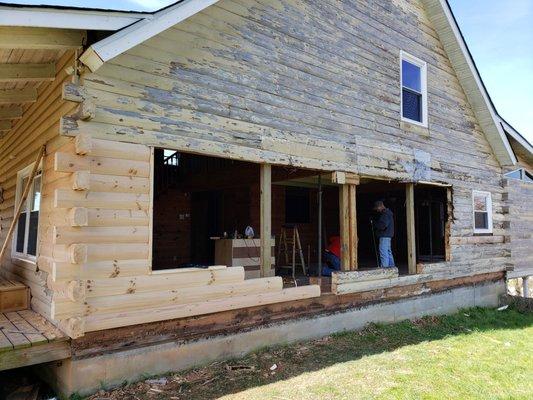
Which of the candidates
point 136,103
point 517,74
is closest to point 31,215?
point 136,103

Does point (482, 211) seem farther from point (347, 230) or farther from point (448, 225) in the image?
point (347, 230)

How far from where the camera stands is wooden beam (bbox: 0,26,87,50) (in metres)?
4.75

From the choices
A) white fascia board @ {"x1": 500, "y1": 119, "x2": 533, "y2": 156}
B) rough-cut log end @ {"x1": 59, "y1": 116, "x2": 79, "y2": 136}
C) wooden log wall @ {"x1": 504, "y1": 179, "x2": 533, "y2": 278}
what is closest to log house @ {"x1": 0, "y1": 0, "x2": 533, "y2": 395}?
rough-cut log end @ {"x1": 59, "y1": 116, "x2": 79, "y2": 136}

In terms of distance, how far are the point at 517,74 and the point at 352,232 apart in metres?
13.6

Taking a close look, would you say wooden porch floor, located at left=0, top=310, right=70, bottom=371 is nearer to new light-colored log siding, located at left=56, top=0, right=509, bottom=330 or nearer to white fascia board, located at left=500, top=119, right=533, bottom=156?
new light-colored log siding, located at left=56, top=0, right=509, bottom=330

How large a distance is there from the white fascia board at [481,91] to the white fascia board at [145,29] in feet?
24.6

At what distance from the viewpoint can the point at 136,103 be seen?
5559 mm

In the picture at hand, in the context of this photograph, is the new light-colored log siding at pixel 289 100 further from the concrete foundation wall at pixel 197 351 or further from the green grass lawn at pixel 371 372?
the green grass lawn at pixel 371 372

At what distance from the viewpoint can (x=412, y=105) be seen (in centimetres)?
1062

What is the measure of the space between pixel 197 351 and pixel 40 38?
182 inches

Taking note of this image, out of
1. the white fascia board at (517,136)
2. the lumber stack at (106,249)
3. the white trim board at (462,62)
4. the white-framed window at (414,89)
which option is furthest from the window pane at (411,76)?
the lumber stack at (106,249)

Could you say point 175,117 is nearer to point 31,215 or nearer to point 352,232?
point 31,215

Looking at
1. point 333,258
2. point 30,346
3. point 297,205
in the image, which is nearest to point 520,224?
point 297,205

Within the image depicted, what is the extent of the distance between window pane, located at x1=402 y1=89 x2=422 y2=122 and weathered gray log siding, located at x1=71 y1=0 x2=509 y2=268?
361 mm
